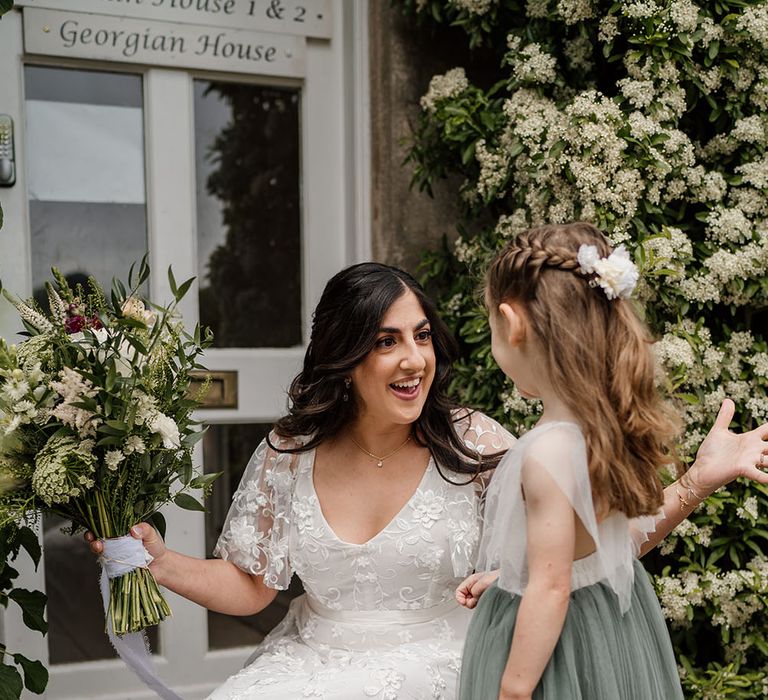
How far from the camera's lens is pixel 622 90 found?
231cm

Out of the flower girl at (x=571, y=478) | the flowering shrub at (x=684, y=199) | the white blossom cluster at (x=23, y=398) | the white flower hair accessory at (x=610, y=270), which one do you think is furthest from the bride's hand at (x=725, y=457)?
the white blossom cluster at (x=23, y=398)

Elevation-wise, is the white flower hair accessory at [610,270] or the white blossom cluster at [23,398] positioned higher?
Answer: the white flower hair accessory at [610,270]

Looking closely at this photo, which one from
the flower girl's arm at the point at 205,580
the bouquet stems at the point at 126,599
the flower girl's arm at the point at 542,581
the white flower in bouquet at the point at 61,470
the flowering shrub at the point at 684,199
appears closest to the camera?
the flower girl's arm at the point at 542,581

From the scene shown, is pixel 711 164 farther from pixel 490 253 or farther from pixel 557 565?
pixel 557 565

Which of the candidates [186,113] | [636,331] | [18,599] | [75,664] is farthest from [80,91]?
[636,331]

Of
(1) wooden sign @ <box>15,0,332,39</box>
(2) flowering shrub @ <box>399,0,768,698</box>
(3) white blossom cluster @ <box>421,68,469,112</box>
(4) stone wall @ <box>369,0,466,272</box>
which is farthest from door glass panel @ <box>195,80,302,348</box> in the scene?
(2) flowering shrub @ <box>399,0,768,698</box>

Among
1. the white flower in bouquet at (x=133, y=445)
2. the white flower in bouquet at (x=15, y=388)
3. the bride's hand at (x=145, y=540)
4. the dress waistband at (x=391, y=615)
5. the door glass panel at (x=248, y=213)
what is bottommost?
the dress waistband at (x=391, y=615)

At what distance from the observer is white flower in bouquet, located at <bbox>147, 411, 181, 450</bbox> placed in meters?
1.67

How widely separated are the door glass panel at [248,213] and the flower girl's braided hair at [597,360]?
156 cm

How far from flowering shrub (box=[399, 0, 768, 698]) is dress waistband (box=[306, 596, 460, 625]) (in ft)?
2.06

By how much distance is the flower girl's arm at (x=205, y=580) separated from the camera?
1.87 metres

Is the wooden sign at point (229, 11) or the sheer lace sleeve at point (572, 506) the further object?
the wooden sign at point (229, 11)

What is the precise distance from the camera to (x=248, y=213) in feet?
9.70

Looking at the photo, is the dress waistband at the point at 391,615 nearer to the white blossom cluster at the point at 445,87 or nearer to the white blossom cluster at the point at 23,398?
the white blossom cluster at the point at 23,398
